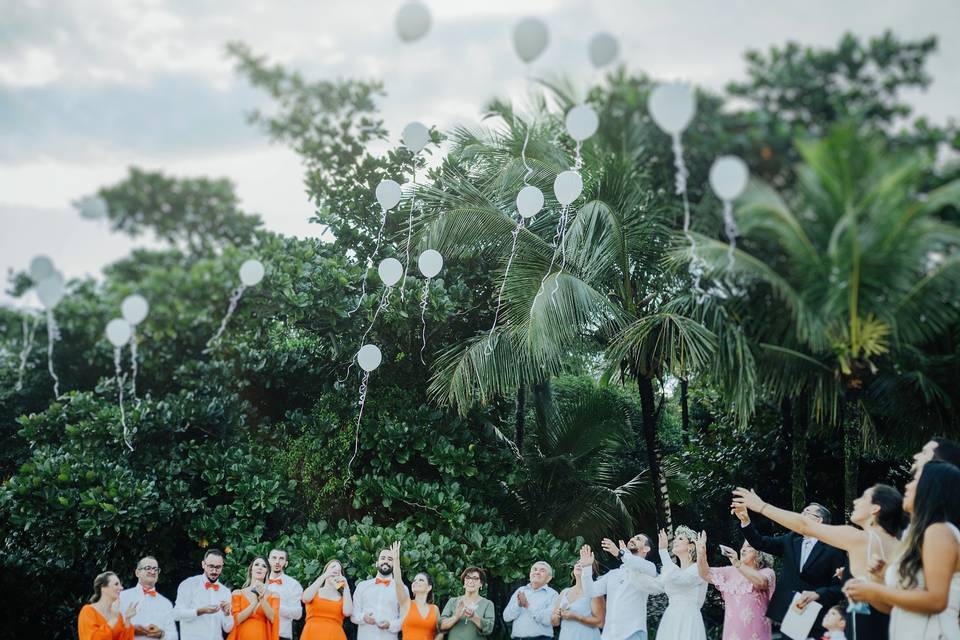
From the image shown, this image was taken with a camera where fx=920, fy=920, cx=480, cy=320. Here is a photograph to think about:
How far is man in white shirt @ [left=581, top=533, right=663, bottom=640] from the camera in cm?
636

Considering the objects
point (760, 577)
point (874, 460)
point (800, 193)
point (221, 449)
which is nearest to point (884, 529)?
point (760, 577)

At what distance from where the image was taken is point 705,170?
27.0ft

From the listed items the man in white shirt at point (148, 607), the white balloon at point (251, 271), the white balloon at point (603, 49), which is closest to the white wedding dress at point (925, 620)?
the white balloon at point (603, 49)

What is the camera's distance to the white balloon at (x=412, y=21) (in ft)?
20.7

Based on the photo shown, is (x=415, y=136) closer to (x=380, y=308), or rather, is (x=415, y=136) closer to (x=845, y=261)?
(x=380, y=308)

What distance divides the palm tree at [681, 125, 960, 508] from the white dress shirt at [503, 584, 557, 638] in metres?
2.64

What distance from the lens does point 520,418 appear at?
10484 mm

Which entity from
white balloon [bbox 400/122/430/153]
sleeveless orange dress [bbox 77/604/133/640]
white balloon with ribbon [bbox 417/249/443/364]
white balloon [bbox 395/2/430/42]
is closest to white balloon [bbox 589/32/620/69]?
white balloon [bbox 395/2/430/42]

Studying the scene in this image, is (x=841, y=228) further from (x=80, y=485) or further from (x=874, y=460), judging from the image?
(x=80, y=485)

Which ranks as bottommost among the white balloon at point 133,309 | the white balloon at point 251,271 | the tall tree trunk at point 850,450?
the tall tree trunk at point 850,450

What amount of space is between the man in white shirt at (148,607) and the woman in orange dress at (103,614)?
32 centimetres

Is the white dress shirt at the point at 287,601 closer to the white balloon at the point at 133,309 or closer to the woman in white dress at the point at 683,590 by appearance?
the white balloon at the point at 133,309

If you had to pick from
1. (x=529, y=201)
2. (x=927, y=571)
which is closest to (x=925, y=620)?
(x=927, y=571)

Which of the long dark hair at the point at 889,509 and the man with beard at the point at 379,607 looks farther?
the man with beard at the point at 379,607
